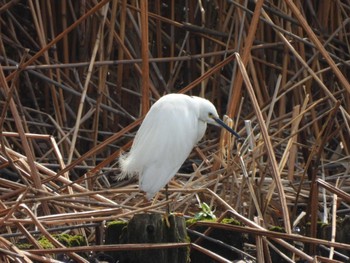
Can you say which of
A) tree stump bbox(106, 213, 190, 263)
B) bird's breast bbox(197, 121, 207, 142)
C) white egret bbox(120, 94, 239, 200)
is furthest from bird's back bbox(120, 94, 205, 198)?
tree stump bbox(106, 213, 190, 263)

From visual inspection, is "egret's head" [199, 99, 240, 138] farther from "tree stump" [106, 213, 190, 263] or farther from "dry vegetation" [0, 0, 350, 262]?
"tree stump" [106, 213, 190, 263]

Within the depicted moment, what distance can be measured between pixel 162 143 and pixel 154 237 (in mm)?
533

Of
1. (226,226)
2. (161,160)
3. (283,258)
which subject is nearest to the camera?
(226,226)

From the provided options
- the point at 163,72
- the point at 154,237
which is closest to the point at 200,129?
the point at 154,237

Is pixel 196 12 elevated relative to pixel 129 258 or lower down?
elevated

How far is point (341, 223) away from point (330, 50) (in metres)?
2.00

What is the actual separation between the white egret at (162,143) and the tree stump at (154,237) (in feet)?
1.01

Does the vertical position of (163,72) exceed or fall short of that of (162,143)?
it falls short

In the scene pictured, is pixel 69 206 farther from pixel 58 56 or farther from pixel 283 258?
pixel 58 56

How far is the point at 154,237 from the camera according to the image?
2.52 metres

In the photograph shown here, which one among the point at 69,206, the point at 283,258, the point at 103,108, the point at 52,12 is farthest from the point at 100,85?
the point at 283,258

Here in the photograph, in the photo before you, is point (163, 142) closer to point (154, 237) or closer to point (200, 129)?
point (200, 129)

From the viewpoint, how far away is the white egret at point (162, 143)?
2.90 meters

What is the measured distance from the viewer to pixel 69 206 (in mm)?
2867
